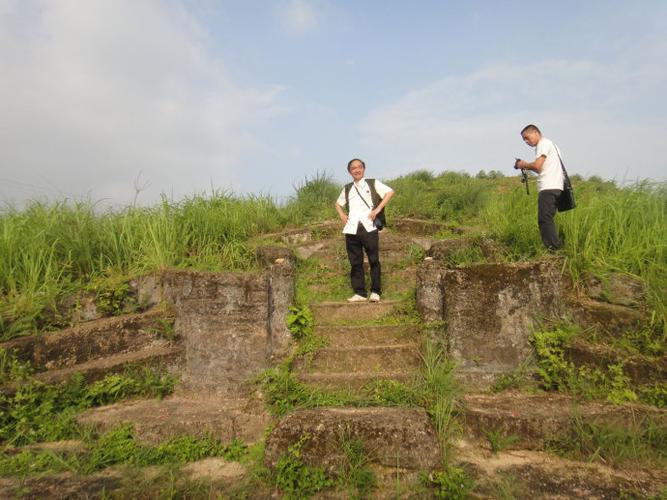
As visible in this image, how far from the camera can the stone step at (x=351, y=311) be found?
4.52 metres

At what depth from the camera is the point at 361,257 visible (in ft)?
15.9

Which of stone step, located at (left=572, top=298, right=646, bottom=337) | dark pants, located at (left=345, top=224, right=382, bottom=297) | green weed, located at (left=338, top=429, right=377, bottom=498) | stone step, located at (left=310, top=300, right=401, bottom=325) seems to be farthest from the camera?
dark pants, located at (left=345, top=224, right=382, bottom=297)

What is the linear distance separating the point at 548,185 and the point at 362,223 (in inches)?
89.1

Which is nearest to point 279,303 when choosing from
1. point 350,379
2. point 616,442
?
point 350,379

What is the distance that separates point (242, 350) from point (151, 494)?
174 cm

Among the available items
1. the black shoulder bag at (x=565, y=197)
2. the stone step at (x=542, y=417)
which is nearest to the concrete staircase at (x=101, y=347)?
the stone step at (x=542, y=417)

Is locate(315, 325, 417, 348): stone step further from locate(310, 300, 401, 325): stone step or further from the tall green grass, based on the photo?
the tall green grass

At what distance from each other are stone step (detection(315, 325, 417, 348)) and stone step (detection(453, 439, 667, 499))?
54.3 inches

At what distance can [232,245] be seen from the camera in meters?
5.96

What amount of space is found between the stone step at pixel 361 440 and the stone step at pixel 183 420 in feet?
2.36

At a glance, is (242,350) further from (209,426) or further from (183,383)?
(209,426)

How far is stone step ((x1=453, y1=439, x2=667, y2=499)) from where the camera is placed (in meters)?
2.50

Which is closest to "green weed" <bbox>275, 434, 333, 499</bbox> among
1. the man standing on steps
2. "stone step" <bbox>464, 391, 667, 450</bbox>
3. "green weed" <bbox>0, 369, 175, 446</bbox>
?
"stone step" <bbox>464, 391, 667, 450</bbox>

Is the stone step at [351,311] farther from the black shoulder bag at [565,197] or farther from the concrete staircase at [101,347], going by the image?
the black shoulder bag at [565,197]
